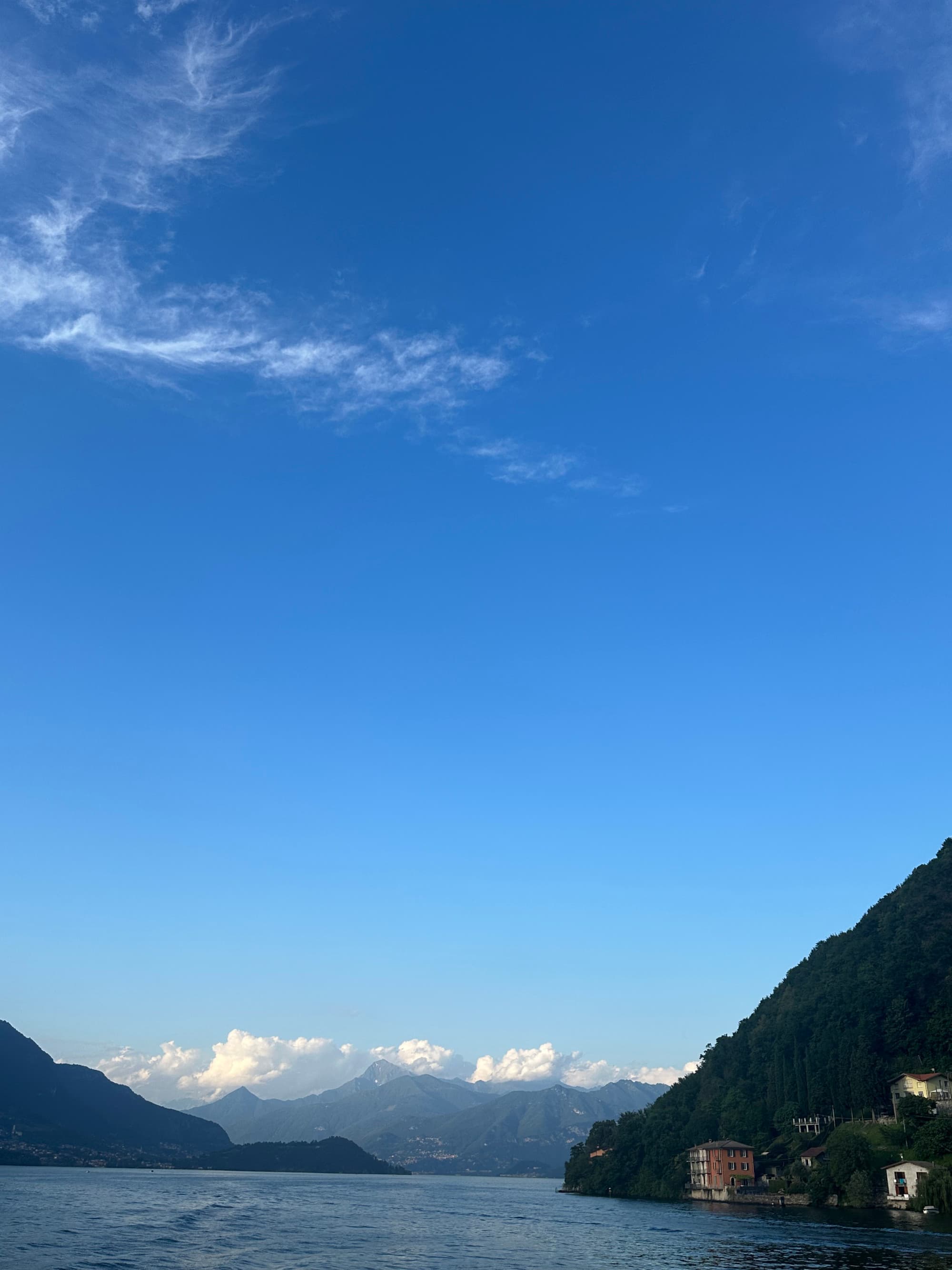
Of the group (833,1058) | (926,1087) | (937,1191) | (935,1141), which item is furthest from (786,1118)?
(937,1191)

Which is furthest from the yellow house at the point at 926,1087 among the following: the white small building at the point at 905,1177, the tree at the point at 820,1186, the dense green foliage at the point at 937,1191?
the dense green foliage at the point at 937,1191

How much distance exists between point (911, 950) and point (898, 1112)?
161 feet

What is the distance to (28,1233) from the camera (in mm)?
86938

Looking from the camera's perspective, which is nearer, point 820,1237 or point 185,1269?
point 185,1269

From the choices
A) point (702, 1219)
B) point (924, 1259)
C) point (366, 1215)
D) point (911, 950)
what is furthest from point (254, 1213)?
point (911, 950)

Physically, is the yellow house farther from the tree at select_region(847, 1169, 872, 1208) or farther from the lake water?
the lake water

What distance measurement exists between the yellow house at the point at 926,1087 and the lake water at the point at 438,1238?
35071mm

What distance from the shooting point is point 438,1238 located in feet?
329

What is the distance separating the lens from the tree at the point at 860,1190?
120938 millimetres

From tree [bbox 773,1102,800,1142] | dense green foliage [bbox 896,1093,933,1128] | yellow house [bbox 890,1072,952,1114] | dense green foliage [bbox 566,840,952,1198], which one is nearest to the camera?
dense green foliage [bbox 896,1093,933,1128]

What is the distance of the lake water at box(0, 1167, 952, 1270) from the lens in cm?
7038

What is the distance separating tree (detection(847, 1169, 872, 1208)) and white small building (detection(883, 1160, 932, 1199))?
248 centimetres

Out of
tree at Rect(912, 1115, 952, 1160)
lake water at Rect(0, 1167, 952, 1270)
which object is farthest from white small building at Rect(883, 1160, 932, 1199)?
lake water at Rect(0, 1167, 952, 1270)

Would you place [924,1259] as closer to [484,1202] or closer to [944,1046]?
[944,1046]
